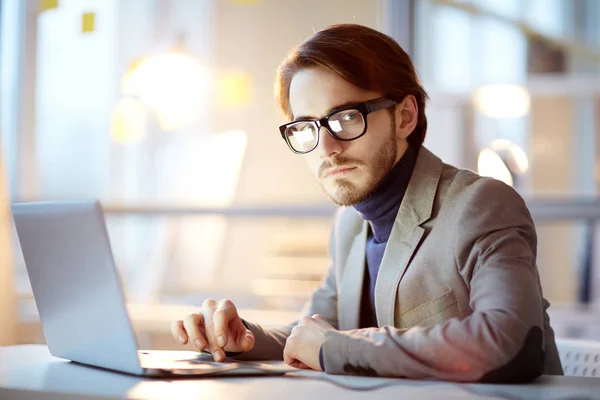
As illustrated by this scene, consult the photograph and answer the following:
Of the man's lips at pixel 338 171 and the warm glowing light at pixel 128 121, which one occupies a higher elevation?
the warm glowing light at pixel 128 121

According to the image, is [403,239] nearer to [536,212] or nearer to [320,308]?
[320,308]

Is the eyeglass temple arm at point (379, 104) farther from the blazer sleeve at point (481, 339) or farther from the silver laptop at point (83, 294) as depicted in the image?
the silver laptop at point (83, 294)

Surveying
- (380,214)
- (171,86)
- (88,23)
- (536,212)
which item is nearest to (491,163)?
(536,212)

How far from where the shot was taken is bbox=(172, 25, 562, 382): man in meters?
1.08

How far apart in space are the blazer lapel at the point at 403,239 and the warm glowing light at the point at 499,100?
3106 millimetres

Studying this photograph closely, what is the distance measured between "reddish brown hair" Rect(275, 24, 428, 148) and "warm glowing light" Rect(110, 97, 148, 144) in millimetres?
3400

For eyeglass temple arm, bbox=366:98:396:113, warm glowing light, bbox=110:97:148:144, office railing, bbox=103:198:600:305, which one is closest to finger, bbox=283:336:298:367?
eyeglass temple arm, bbox=366:98:396:113

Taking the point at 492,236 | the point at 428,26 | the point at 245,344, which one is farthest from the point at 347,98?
Result: the point at 428,26

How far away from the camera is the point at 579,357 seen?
1514 mm

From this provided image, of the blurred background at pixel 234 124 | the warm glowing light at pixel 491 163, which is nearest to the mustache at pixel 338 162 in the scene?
the blurred background at pixel 234 124

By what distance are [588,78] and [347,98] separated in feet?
12.0

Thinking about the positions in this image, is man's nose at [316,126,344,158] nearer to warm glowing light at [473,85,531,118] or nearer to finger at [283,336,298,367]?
finger at [283,336,298,367]

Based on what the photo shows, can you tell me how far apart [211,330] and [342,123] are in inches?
19.0

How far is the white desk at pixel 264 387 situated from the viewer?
0.92m
